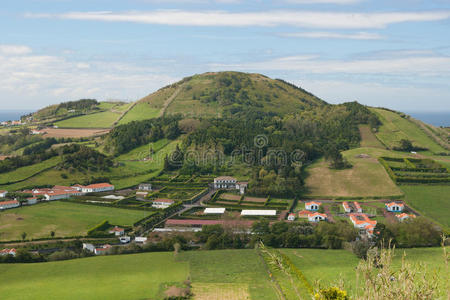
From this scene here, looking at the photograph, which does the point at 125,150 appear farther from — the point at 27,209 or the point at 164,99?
the point at 164,99

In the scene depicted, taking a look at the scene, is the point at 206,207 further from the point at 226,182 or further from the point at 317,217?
the point at 317,217

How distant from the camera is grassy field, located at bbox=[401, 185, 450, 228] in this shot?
49500 millimetres

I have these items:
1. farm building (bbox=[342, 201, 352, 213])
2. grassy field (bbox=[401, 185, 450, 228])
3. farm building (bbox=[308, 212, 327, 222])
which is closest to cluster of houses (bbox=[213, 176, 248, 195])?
farm building (bbox=[342, 201, 352, 213])

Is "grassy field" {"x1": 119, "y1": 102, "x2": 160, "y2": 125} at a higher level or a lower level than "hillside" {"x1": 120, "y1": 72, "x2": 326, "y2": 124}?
lower

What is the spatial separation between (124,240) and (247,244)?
43.9 feet

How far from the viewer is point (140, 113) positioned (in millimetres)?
136375

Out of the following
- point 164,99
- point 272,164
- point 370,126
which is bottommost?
point 272,164

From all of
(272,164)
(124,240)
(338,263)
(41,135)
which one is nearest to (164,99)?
(41,135)

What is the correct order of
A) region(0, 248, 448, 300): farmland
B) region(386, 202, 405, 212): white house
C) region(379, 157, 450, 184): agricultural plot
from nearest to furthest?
region(0, 248, 448, 300): farmland < region(386, 202, 405, 212): white house < region(379, 157, 450, 184): agricultural plot

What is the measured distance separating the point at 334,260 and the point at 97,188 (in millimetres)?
43214

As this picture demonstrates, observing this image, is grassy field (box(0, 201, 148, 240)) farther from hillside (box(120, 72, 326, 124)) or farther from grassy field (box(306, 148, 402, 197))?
hillside (box(120, 72, 326, 124))

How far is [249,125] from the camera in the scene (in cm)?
10444

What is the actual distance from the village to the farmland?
532 centimetres

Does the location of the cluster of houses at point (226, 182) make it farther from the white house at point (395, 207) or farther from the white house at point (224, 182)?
the white house at point (395, 207)
